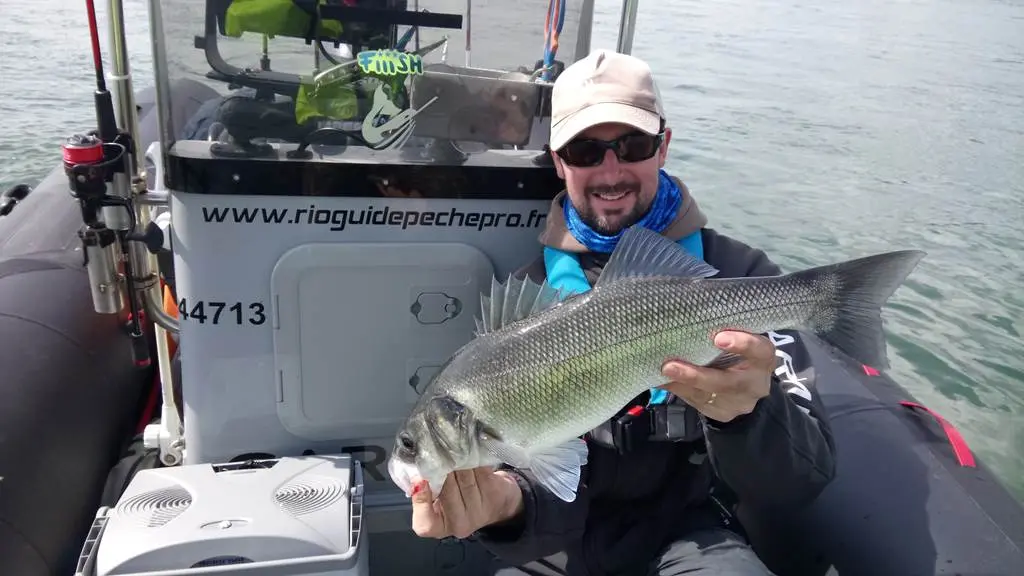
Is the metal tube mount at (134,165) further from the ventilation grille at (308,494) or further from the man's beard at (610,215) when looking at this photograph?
the man's beard at (610,215)

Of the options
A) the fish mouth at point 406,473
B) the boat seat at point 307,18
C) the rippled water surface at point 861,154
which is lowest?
the rippled water surface at point 861,154

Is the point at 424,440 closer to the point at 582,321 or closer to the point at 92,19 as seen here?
the point at 582,321

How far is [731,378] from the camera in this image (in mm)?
1785

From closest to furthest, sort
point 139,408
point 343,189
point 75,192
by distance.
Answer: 1. point 75,192
2. point 343,189
3. point 139,408

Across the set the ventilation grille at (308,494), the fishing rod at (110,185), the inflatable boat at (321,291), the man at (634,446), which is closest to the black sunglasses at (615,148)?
the man at (634,446)

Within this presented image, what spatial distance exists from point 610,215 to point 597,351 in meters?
0.77

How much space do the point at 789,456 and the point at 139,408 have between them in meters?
2.99

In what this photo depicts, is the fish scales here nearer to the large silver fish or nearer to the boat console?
the large silver fish

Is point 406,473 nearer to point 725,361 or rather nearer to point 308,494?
point 308,494

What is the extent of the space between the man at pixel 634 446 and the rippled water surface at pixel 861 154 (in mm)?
966

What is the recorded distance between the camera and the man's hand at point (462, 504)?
6.48 feet

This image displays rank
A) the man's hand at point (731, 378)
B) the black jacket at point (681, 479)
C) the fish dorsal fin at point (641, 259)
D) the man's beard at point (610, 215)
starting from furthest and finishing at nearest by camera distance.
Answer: the man's beard at point (610, 215), the black jacket at point (681, 479), the fish dorsal fin at point (641, 259), the man's hand at point (731, 378)

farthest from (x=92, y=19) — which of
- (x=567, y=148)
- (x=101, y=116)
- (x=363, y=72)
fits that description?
(x=567, y=148)

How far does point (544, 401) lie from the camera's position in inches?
67.9
